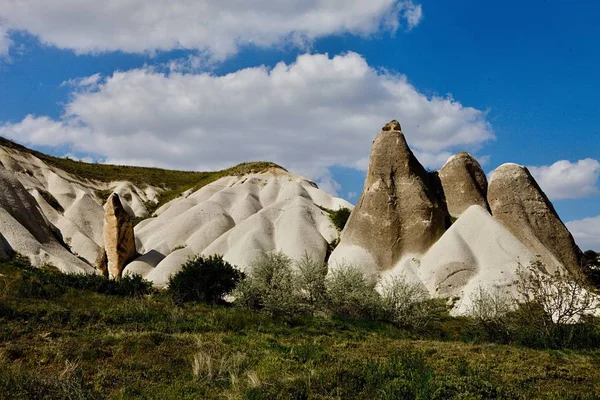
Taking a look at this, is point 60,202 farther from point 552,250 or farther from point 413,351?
point 413,351

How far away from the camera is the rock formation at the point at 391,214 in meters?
28.9

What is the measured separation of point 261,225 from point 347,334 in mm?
24734

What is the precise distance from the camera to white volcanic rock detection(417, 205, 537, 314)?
2462 cm

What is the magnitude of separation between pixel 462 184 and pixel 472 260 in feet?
22.9

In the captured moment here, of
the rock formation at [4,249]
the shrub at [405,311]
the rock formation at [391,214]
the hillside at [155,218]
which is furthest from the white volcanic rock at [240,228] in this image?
the shrub at [405,311]

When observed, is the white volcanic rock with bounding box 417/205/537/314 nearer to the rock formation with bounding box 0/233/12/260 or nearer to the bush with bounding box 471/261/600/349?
the bush with bounding box 471/261/600/349

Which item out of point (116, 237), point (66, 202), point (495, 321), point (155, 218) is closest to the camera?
point (495, 321)

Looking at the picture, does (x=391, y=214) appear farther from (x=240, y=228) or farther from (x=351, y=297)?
(x=240, y=228)

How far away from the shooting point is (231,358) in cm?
1003

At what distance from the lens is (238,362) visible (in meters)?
9.83

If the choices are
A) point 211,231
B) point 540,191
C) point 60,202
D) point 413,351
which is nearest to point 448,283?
point 540,191

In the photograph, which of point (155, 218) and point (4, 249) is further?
point (155, 218)

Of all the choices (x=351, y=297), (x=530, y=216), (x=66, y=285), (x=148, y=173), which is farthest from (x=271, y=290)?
(x=148, y=173)

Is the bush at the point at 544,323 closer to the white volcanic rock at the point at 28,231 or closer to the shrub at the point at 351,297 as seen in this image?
the shrub at the point at 351,297
